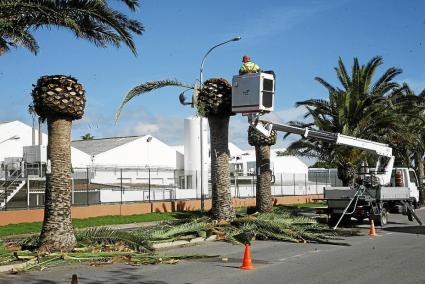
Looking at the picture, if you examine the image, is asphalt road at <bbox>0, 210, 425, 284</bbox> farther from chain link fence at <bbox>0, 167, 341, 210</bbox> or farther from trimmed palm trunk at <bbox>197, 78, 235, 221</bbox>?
chain link fence at <bbox>0, 167, 341, 210</bbox>

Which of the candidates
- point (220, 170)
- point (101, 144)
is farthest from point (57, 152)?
point (101, 144)

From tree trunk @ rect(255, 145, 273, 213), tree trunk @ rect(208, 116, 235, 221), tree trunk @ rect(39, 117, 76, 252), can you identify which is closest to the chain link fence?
tree trunk @ rect(255, 145, 273, 213)

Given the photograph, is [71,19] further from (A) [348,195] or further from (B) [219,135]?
(A) [348,195]

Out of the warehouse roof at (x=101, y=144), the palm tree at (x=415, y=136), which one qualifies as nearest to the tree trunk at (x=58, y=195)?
the palm tree at (x=415, y=136)

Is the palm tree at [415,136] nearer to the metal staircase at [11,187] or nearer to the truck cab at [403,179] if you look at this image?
the truck cab at [403,179]

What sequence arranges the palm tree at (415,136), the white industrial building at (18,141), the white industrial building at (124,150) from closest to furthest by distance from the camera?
the palm tree at (415,136) < the white industrial building at (124,150) < the white industrial building at (18,141)

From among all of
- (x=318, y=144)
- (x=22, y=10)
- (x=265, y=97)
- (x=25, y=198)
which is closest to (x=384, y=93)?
(x=318, y=144)

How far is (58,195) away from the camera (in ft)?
43.6

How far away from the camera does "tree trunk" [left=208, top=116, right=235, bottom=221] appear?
64.8ft

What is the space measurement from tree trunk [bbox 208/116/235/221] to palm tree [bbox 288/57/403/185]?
9.69m

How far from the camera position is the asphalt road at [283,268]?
33.0 feet

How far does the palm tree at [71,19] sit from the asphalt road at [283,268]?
19.4 ft

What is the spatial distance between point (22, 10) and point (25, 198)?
1618cm

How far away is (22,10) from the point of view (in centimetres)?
1343
